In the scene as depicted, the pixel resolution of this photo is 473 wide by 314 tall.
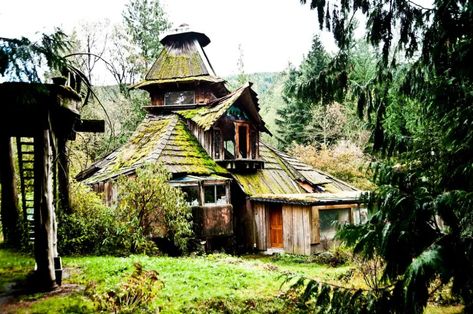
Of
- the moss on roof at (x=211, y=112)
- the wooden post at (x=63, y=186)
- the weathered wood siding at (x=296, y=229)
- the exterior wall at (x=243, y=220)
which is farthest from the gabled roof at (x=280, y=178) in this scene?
the wooden post at (x=63, y=186)

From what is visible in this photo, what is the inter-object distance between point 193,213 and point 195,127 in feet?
19.2

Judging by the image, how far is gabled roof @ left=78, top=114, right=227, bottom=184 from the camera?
18.1 meters

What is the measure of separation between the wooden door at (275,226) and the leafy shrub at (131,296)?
1274cm

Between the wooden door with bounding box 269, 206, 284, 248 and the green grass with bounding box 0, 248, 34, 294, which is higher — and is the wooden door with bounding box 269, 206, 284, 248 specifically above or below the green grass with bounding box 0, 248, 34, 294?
below

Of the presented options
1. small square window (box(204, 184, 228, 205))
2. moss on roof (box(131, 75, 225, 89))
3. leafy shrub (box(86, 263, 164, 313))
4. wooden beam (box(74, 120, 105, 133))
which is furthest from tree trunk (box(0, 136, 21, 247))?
moss on roof (box(131, 75, 225, 89))

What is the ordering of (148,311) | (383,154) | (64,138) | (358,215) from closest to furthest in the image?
(383,154) → (148,311) → (64,138) → (358,215)

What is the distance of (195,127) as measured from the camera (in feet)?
71.6

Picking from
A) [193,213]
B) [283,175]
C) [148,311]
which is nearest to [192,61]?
[283,175]

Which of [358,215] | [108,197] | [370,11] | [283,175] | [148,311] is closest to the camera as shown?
[370,11]

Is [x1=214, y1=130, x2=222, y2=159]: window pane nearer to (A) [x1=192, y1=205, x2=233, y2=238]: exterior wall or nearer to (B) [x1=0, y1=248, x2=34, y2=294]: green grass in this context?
(A) [x1=192, y1=205, x2=233, y2=238]: exterior wall

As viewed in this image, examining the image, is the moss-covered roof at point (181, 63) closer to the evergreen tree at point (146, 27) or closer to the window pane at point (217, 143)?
the window pane at point (217, 143)

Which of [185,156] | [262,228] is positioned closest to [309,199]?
[262,228]

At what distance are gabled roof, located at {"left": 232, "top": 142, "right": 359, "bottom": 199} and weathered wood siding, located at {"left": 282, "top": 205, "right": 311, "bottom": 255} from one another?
1.55 m

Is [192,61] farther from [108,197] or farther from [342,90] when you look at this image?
[342,90]
